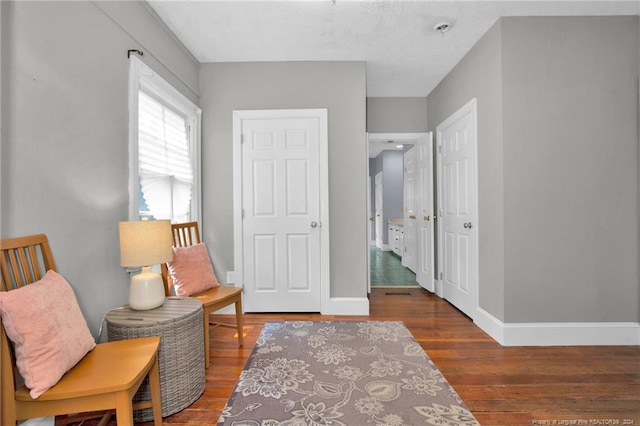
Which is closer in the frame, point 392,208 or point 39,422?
point 39,422

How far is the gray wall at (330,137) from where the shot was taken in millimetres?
3164

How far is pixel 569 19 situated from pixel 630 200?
158 cm

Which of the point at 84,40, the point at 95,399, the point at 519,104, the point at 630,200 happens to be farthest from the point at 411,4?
the point at 95,399

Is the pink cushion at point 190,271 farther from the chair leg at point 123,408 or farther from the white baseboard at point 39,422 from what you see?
the chair leg at point 123,408

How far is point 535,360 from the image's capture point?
2.22m

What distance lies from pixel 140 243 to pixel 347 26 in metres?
2.37

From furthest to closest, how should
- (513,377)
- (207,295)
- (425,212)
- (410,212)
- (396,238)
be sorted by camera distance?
(396,238), (410,212), (425,212), (207,295), (513,377)

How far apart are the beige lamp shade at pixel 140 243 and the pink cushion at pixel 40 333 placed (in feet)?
1.47

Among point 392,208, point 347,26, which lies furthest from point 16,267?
point 392,208

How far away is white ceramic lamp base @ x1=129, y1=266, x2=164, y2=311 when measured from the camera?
175 cm

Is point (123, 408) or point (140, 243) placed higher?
point (140, 243)

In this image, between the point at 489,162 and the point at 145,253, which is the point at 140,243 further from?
the point at 489,162

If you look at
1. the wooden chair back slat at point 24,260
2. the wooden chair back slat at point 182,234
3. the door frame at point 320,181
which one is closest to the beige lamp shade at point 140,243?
the wooden chair back slat at point 24,260

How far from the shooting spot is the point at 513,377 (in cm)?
199
